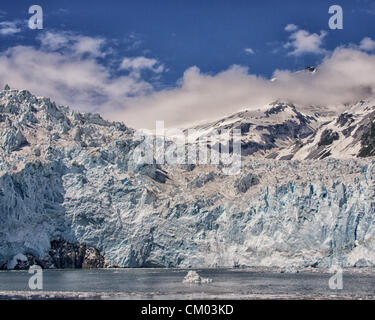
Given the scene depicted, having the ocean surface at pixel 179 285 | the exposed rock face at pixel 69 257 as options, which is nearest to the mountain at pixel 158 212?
the exposed rock face at pixel 69 257

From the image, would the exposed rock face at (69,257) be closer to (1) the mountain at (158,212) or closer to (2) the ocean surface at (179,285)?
(1) the mountain at (158,212)

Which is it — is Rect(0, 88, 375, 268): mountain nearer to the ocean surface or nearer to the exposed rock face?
the exposed rock face

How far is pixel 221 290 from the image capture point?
35.0m

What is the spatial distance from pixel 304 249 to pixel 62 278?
21984mm

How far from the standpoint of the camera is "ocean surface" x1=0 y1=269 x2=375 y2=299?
3228cm

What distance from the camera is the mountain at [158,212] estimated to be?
51219 mm

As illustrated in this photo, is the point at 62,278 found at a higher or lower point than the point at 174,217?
lower

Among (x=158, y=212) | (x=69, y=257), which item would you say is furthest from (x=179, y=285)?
(x=69, y=257)

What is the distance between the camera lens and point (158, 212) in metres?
54.7

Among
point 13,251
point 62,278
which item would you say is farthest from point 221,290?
point 13,251

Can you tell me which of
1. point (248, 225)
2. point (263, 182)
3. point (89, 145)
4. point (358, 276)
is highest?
point (89, 145)

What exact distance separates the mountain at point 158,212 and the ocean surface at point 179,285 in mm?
2954
